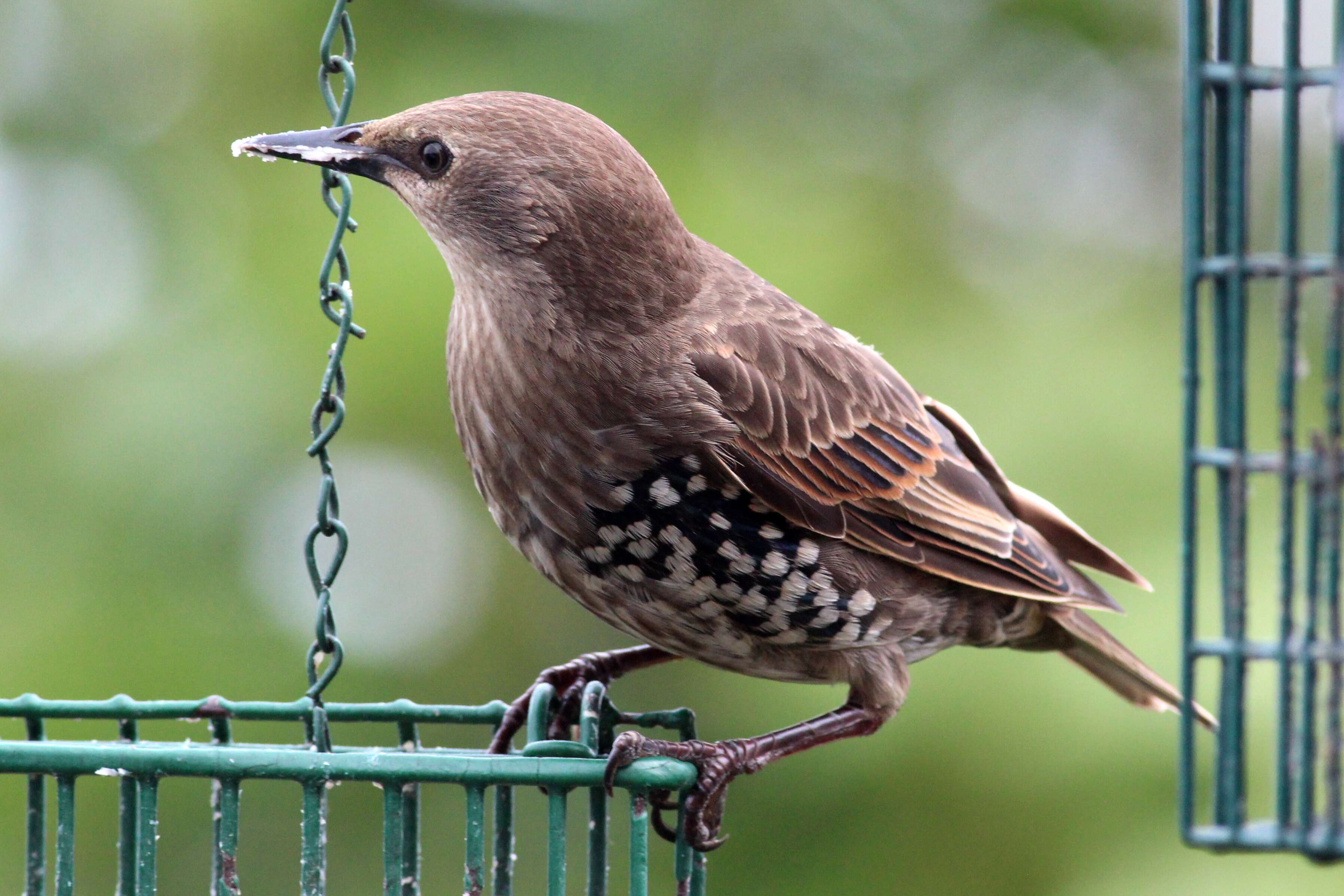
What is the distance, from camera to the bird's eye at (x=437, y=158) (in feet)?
9.87

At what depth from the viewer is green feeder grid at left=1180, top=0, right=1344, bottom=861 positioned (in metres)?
2.08

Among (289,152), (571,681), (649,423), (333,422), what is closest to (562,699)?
(571,681)

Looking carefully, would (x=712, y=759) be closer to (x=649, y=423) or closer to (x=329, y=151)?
(x=649, y=423)

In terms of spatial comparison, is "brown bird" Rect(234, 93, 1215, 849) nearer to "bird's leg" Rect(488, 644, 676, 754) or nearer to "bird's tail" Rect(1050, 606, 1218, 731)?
"bird's leg" Rect(488, 644, 676, 754)

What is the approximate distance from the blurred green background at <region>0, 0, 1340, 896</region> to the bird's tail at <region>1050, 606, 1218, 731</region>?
0.05 metres

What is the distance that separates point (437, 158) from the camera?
302 cm

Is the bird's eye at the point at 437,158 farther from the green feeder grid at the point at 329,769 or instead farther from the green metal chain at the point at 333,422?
the green metal chain at the point at 333,422

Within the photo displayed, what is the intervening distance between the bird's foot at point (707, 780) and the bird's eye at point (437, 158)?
3.96 feet

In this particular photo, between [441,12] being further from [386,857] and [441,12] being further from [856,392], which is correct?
[386,857]

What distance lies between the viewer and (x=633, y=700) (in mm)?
4652

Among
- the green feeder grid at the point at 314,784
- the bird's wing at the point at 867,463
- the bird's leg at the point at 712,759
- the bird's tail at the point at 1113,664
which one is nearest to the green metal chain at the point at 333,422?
the green feeder grid at the point at 314,784

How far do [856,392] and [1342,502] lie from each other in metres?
1.48

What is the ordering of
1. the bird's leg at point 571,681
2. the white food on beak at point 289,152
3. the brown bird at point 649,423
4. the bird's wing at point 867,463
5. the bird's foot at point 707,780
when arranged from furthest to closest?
the bird's leg at point 571,681 → the bird's wing at point 867,463 → the brown bird at point 649,423 → the bird's foot at point 707,780 → the white food on beak at point 289,152

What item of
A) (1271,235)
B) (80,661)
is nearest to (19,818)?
(80,661)
